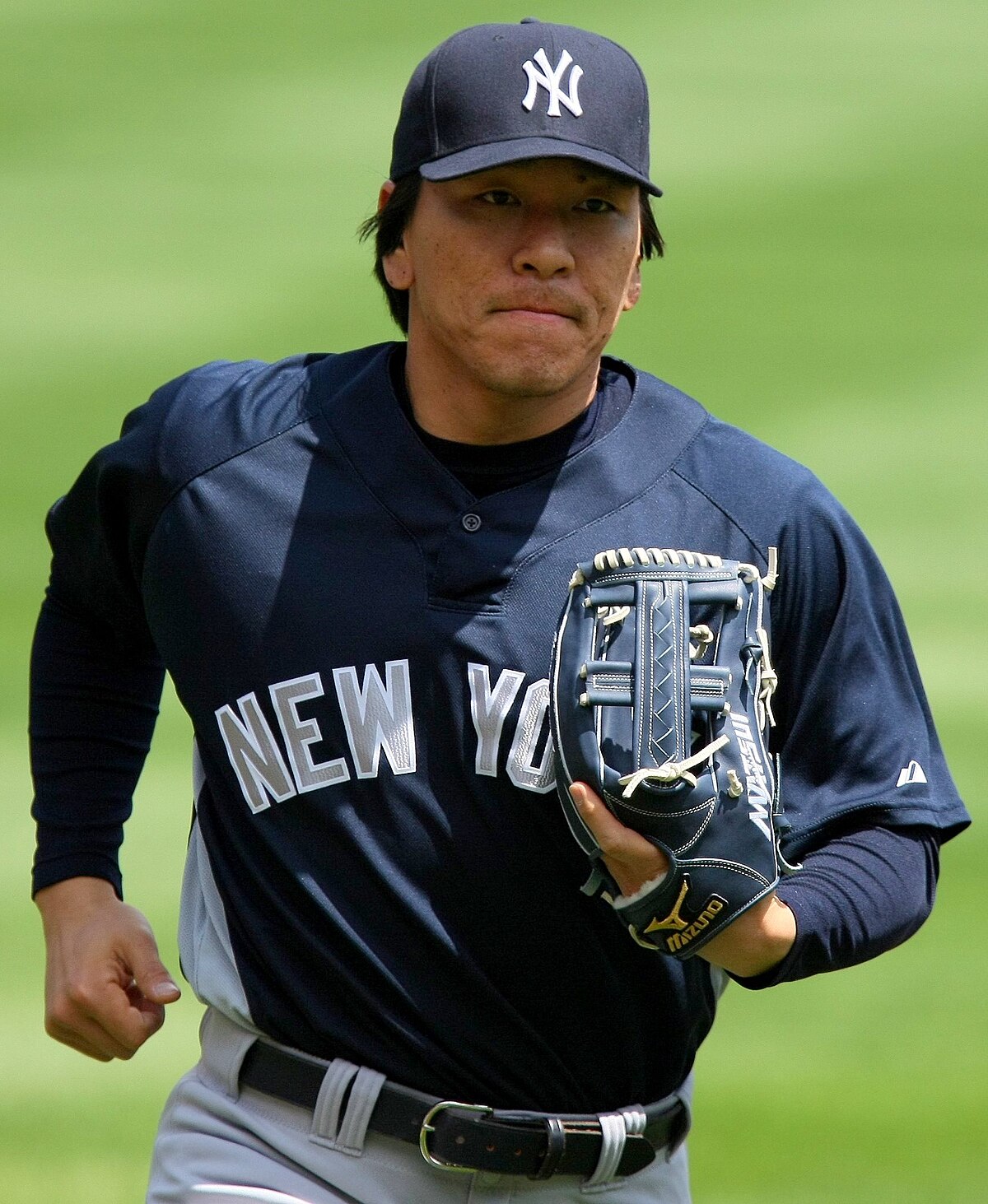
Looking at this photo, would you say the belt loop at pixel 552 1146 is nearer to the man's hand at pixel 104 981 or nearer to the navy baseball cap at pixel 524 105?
the man's hand at pixel 104 981

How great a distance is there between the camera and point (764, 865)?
2.44m

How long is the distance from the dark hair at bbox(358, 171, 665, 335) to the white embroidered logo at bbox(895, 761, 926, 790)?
0.82 metres

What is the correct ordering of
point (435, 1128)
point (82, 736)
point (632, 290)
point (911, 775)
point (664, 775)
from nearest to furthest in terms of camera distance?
point (664, 775) < point (435, 1128) < point (911, 775) < point (632, 290) < point (82, 736)

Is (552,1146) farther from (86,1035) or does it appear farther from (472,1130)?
(86,1035)

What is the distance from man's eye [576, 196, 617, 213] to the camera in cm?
271

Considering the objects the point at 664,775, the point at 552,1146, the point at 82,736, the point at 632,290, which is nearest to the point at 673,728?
the point at 664,775

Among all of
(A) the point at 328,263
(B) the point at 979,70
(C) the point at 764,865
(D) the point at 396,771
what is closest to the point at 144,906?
(A) the point at 328,263

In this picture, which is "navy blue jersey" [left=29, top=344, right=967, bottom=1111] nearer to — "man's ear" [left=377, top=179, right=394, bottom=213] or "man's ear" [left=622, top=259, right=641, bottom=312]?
"man's ear" [left=622, top=259, right=641, bottom=312]

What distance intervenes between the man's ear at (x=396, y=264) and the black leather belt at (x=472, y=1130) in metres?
1.09

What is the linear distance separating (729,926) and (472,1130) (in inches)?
17.1

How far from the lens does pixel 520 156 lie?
2613 millimetres

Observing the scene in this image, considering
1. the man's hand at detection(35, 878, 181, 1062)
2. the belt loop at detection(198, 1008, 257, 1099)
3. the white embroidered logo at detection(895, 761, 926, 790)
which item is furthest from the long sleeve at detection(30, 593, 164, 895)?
the white embroidered logo at detection(895, 761, 926, 790)

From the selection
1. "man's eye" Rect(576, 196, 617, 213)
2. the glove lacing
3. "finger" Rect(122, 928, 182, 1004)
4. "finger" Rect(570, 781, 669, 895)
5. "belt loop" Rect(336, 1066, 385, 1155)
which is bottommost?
"belt loop" Rect(336, 1066, 385, 1155)

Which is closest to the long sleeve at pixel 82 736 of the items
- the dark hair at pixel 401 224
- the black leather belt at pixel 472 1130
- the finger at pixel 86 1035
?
the finger at pixel 86 1035
